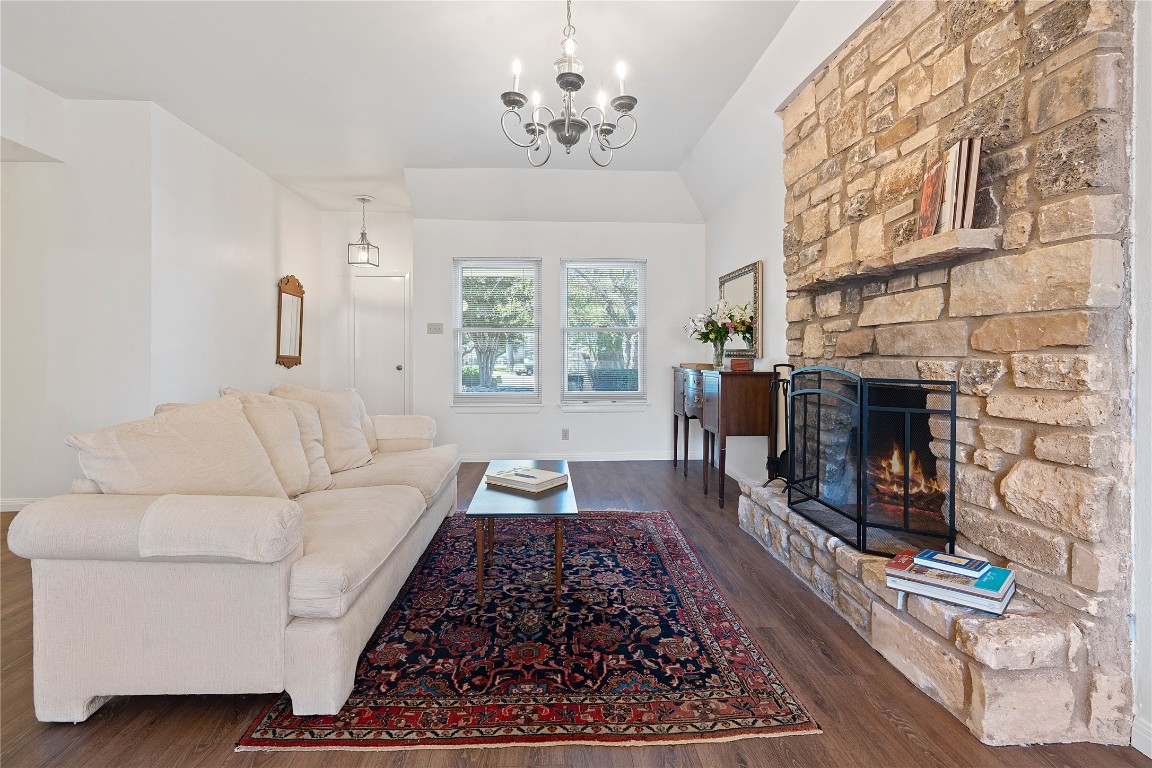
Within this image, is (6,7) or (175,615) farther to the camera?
(6,7)

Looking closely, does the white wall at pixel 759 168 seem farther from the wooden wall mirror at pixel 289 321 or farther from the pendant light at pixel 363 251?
the wooden wall mirror at pixel 289 321

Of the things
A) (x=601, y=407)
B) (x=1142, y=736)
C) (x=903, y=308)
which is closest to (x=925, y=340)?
(x=903, y=308)

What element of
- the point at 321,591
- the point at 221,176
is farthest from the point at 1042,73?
the point at 221,176

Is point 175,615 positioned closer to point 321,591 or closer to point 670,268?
point 321,591

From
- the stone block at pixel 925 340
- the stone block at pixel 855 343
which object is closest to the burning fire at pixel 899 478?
the stone block at pixel 925 340

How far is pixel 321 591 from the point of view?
154 cm

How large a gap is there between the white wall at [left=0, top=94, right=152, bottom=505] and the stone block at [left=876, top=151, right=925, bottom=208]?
14.8ft

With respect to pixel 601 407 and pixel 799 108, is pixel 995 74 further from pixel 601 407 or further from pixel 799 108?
pixel 601 407

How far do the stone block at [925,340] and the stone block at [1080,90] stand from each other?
26.3 inches

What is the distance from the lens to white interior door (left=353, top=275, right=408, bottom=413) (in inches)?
246

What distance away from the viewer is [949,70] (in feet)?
6.35

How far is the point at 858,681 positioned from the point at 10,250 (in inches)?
219

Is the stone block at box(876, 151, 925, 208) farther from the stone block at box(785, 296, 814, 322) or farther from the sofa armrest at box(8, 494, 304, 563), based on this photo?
the sofa armrest at box(8, 494, 304, 563)

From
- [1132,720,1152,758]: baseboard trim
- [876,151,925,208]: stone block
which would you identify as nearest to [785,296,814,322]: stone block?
[876,151,925,208]: stone block
